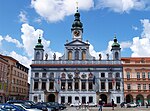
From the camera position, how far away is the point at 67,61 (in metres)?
75.5

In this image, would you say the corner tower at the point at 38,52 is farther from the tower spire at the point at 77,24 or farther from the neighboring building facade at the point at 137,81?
the neighboring building facade at the point at 137,81

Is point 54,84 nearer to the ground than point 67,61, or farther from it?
nearer to the ground

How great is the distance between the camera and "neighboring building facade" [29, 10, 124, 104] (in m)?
73.7

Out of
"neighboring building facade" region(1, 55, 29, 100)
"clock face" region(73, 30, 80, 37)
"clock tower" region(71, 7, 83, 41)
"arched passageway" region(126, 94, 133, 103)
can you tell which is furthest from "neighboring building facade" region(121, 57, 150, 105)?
"neighboring building facade" region(1, 55, 29, 100)

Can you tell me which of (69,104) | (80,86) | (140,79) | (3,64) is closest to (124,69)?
(140,79)

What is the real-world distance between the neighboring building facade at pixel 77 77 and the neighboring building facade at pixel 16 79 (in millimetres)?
9047

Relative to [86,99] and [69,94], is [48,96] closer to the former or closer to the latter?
[69,94]

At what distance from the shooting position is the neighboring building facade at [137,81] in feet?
241

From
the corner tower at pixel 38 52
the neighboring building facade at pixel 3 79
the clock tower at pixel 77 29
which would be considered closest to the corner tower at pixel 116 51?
the clock tower at pixel 77 29

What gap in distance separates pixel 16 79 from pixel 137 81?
39576 mm

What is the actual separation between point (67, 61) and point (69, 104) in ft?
40.3

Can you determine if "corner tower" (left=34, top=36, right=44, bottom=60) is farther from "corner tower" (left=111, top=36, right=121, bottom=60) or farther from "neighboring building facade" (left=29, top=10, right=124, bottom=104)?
"corner tower" (left=111, top=36, right=121, bottom=60)

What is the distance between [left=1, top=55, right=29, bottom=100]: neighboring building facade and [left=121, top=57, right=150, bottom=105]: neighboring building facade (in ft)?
114

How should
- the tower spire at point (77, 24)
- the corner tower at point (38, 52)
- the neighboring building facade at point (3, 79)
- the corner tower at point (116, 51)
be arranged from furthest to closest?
the tower spire at point (77, 24), the corner tower at point (38, 52), the corner tower at point (116, 51), the neighboring building facade at point (3, 79)
